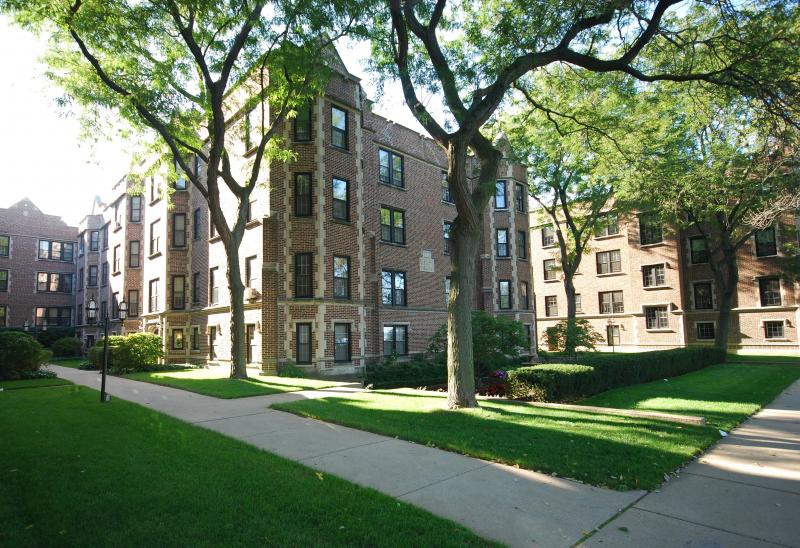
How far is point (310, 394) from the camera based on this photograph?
13055mm

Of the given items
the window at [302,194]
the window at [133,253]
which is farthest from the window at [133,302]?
the window at [302,194]

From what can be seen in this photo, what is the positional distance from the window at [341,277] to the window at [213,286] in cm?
687

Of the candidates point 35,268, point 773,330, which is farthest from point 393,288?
point 35,268

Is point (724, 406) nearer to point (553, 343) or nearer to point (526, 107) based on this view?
point (526, 107)

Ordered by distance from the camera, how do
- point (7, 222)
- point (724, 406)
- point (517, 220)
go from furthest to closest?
1. point (7, 222)
2. point (517, 220)
3. point (724, 406)

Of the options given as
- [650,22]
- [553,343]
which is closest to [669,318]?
[553,343]

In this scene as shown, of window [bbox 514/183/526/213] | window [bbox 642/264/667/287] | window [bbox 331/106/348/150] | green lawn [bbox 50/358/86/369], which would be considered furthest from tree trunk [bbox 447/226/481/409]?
window [bbox 642/264/667/287]

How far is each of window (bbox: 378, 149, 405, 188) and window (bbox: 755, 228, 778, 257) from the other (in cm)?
2491

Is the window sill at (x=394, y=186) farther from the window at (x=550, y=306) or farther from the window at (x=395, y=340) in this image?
the window at (x=550, y=306)

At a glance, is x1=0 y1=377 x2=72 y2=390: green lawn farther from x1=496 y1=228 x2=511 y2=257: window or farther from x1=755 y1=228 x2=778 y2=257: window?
x1=755 y1=228 x2=778 y2=257: window

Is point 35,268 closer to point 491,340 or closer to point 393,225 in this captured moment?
point 393,225

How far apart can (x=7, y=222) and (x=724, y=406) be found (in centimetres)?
5678

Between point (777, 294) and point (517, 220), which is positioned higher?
point (517, 220)

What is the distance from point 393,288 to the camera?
910 inches
